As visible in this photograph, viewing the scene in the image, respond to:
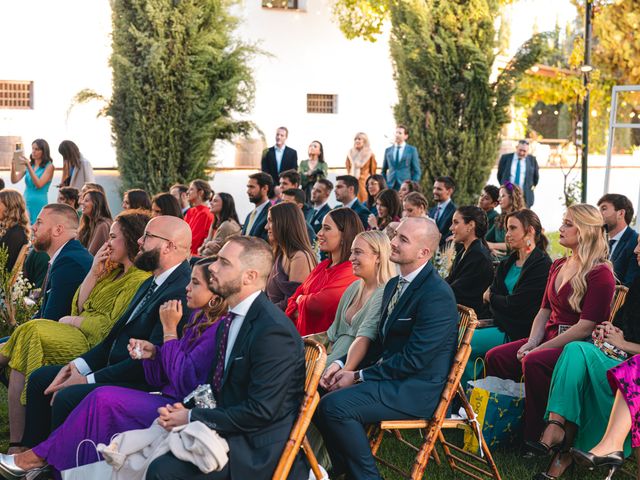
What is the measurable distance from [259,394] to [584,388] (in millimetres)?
2323

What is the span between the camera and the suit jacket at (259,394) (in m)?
4.36

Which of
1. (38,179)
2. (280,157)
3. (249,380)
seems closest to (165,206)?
(249,380)

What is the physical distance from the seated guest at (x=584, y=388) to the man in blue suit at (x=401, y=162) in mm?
9883

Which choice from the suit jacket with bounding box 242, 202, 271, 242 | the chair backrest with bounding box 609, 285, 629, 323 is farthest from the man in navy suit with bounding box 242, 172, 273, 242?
the chair backrest with bounding box 609, 285, 629, 323

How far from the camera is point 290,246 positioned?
7199 millimetres

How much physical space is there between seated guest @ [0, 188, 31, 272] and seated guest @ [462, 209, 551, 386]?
14.5 ft

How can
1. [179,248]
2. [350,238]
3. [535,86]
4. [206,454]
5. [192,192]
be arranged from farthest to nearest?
[535,86] < [192,192] < [350,238] < [179,248] < [206,454]

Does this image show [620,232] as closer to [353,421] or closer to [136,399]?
[353,421]

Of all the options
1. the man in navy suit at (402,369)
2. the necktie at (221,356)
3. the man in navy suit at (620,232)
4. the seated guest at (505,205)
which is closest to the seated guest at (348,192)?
the seated guest at (505,205)

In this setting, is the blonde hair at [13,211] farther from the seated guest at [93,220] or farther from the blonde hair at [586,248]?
the blonde hair at [586,248]

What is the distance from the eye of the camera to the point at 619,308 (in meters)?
6.23

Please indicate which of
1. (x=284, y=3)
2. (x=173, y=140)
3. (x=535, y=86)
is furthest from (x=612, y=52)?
(x=173, y=140)

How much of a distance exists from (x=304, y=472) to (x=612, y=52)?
91.2 feet

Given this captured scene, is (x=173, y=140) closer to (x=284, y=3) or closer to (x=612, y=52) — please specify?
(x=284, y=3)
